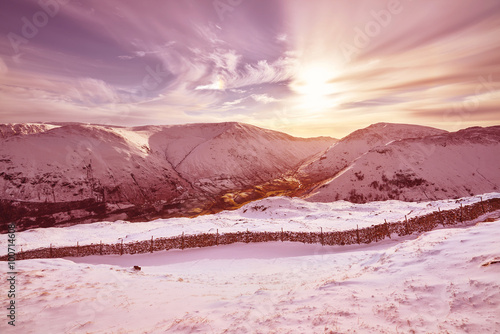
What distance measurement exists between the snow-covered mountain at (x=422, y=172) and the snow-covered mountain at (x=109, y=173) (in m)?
33.4

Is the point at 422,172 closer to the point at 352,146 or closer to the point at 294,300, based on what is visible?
the point at 352,146

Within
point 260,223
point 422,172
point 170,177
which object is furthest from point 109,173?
point 422,172

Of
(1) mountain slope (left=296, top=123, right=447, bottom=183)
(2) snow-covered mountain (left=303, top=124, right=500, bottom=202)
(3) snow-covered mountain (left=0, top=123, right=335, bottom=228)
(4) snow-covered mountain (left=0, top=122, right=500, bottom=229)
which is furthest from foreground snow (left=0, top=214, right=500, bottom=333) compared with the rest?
(1) mountain slope (left=296, top=123, right=447, bottom=183)

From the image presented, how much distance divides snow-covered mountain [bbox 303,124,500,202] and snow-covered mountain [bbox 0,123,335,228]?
33.4m

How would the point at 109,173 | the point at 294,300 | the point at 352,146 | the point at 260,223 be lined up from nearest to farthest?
the point at 294,300 < the point at 260,223 < the point at 109,173 < the point at 352,146

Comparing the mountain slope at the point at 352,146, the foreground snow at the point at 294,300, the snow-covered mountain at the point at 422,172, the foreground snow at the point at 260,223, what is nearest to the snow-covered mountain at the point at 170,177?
the snow-covered mountain at the point at 422,172

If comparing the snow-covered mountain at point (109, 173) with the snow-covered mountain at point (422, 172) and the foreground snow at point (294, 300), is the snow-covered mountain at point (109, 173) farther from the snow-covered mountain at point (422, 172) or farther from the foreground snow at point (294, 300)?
the foreground snow at point (294, 300)

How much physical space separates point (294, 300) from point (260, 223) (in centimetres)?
1673

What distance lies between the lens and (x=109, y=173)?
61594 mm

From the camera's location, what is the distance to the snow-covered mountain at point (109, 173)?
50.1 meters

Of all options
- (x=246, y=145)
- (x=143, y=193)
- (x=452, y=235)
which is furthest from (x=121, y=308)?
(x=246, y=145)

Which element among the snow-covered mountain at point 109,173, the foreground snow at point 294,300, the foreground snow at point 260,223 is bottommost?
the foreground snow at point 260,223

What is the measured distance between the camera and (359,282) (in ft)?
25.1

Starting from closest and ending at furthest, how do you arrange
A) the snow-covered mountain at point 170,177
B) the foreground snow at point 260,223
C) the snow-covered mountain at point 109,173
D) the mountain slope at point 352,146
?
the foreground snow at point 260,223 < the snow-covered mountain at point 109,173 < the snow-covered mountain at point 170,177 < the mountain slope at point 352,146
